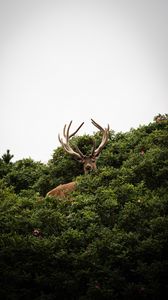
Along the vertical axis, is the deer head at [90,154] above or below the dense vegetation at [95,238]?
above

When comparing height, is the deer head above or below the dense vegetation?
above

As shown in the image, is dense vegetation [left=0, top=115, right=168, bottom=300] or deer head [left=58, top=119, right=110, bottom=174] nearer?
dense vegetation [left=0, top=115, right=168, bottom=300]

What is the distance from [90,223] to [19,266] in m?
1.84

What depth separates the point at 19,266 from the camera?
9.66 m

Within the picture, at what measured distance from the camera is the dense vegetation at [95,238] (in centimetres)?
912

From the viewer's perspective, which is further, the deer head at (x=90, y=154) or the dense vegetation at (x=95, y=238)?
the deer head at (x=90, y=154)

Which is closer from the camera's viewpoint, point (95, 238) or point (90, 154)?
point (95, 238)

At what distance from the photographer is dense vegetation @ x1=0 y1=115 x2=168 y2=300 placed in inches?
359

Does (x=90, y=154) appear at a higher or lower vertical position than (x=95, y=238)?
higher

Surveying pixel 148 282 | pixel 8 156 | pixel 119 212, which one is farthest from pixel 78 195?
pixel 8 156

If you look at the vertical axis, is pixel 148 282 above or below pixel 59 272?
below

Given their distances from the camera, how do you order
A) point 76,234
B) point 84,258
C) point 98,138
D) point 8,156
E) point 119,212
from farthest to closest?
point 8,156 → point 98,138 → point 119,212 → point 76,234 → point 84,258

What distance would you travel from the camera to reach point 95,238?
10.2 m

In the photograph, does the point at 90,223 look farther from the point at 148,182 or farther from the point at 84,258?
the point at 148,182
